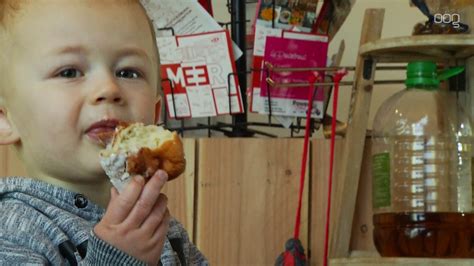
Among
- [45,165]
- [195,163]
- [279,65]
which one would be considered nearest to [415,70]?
[279,65]

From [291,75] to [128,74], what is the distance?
61 cm

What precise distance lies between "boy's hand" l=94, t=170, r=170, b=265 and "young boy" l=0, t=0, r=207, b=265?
0.02 m

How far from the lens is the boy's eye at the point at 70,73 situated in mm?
908

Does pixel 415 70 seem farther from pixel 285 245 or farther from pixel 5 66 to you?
pixel 5 66

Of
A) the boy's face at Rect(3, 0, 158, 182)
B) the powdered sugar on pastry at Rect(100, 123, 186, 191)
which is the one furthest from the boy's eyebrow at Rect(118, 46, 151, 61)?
the powdered sugar on pastry at Rect(100, 123, 186, 191)

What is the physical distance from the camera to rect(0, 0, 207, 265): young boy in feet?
2.87

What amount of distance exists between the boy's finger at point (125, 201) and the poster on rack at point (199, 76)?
710 mm

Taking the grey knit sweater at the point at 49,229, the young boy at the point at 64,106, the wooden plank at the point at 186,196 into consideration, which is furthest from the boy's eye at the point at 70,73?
the wooden plank at the point at 186,196

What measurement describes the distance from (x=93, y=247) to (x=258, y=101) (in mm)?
731

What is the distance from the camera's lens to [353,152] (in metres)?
1.42

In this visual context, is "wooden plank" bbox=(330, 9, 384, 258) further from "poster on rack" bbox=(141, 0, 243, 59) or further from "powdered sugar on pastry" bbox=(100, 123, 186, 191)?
"powdered sugar on pastry" bbox=(100, 123, 186, 191)

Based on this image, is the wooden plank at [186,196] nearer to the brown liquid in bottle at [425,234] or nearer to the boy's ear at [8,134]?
the brown liquid in bottle at [425,234]

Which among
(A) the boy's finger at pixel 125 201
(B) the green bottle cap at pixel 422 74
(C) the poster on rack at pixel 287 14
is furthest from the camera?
(C) the poster on rack at pixel 287 14

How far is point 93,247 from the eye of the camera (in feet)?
2.63
